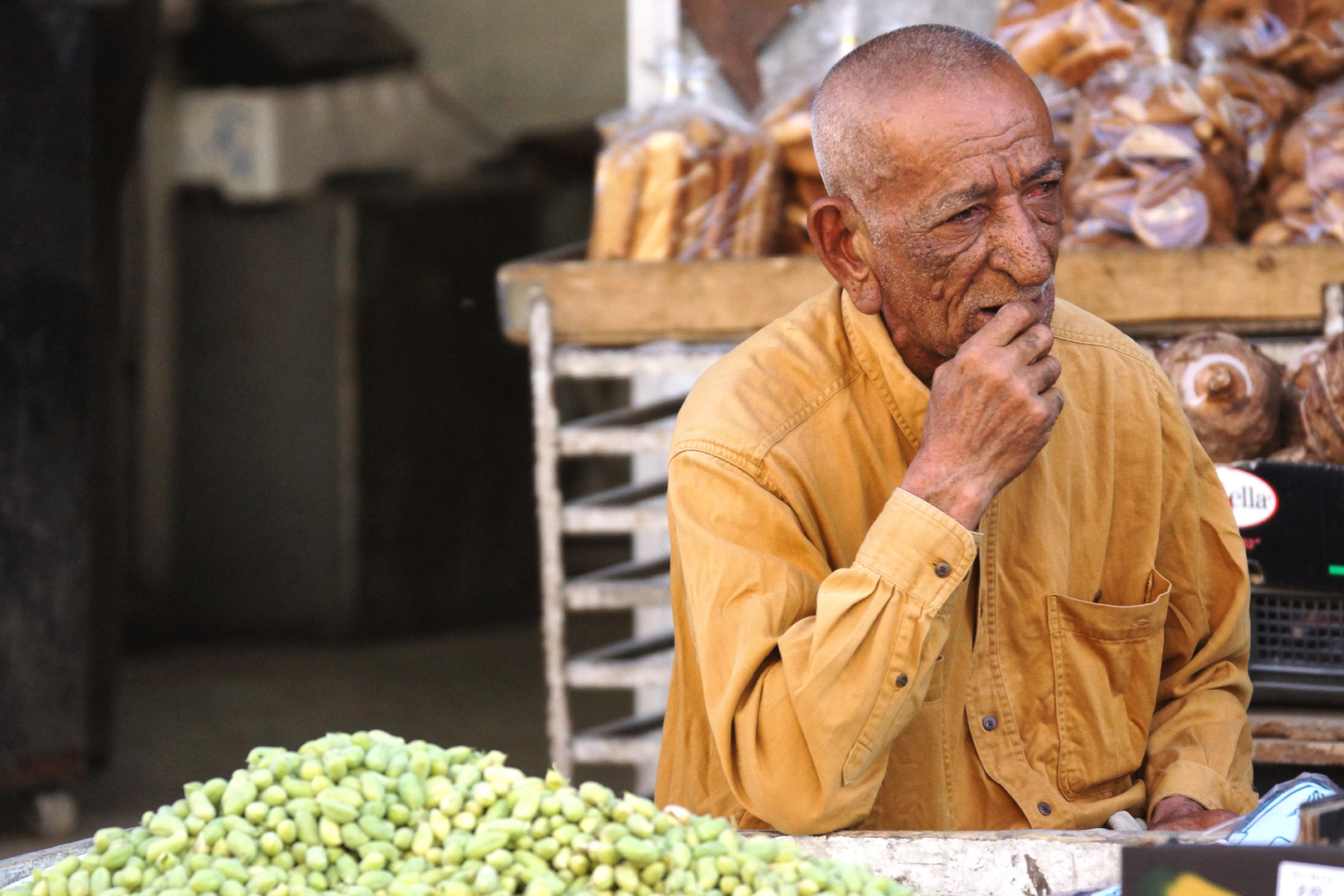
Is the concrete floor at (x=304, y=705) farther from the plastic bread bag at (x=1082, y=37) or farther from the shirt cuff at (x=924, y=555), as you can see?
the shirt cuff at (x=924, y=555)

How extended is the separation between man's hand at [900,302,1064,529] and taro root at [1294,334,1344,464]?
32.3 inches

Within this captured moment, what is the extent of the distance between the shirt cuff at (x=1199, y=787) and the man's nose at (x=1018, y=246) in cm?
57

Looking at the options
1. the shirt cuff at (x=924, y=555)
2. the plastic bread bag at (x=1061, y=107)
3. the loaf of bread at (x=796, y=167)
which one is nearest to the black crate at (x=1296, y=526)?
the shirt cuff at (x=924, y=555)

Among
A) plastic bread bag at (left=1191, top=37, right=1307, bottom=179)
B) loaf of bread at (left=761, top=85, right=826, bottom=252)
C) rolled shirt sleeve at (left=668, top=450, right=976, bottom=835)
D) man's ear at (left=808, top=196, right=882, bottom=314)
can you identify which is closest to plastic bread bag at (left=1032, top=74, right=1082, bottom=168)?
plastic bread bag at (left=1191, top=37, right=1307, bottom=179)

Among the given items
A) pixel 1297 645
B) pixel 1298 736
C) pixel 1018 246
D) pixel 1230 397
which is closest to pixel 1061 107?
pixel 1230 397

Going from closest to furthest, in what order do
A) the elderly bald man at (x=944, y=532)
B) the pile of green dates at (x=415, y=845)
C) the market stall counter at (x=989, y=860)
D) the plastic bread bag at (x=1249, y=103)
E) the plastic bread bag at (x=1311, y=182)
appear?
the pile of green dates at (x=415, y=845), the market stall counter at (x=989, y=860), the elderly bald man at (x=944, y=532), the plastic bread bag at (x=1311, y=182), the plastic bread bag at (x=1249, y=103)

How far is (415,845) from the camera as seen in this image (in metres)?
1.15

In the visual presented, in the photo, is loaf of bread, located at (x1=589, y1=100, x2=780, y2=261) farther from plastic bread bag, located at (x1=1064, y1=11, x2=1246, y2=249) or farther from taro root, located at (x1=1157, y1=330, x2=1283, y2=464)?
taro root, located at (x1=1157, y1=330, x2=1283, y2=464)

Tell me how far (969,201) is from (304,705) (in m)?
4.49

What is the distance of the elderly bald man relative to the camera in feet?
4.45

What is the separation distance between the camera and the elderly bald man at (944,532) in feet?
4.45

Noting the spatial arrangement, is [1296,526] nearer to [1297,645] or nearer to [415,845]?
[1297,645]

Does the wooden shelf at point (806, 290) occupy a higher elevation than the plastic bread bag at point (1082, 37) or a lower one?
lower

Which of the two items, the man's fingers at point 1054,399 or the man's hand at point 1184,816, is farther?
the man's hand at point 1184,816
